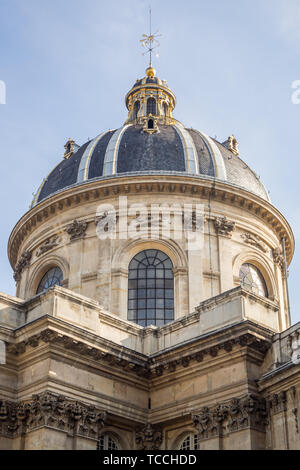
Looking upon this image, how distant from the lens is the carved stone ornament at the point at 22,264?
3844 centimetres

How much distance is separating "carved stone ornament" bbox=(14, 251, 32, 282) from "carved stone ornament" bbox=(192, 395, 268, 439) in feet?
53.9

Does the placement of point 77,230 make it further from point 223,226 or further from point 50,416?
point 50,416

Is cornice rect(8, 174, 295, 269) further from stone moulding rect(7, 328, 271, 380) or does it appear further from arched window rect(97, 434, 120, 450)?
arched window rect(97, 434, 120, 450)

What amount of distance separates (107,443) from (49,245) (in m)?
13.5

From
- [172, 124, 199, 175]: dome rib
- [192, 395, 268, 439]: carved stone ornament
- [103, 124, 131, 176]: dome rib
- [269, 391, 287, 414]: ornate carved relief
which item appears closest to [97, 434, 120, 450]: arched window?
[192, 395, 268, 439]: carved stone ornament

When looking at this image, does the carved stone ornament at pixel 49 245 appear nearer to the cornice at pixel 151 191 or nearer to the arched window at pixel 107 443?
the cornice at pixel 151 191

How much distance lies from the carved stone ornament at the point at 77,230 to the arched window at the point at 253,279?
7773 mm

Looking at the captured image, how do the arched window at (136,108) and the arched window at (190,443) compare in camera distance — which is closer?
the arched window at (190,443)

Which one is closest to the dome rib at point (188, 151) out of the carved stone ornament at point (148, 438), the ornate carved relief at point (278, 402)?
the carved stone ornament at point (148, 438)

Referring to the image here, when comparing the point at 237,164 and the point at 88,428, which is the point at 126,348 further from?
the point at 237,164

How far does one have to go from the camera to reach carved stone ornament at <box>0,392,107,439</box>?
23609 mm

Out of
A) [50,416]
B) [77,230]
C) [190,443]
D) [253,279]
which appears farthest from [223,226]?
[50,416]

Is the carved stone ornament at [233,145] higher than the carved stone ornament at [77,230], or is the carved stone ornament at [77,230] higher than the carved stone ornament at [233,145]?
the carved stone ornament at [233,145]

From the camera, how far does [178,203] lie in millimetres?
36281
